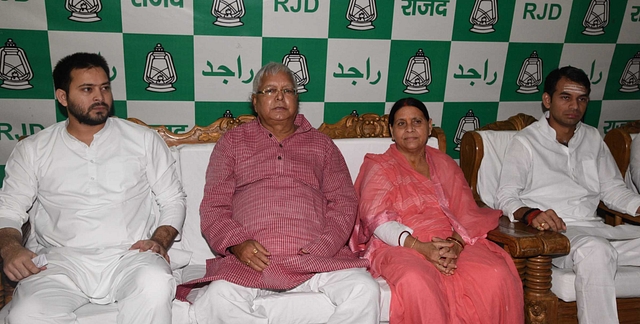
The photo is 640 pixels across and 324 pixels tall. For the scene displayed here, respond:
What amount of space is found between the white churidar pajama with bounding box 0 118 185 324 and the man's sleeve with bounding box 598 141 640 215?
229 cm

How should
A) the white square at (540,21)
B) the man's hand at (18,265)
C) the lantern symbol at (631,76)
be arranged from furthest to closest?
the lantern symbol at (631,76), the white square at (540,21), the man's hand at (18,265)

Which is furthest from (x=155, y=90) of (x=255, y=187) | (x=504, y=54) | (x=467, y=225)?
(x=504, y=54)

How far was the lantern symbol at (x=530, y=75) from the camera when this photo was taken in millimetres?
3506

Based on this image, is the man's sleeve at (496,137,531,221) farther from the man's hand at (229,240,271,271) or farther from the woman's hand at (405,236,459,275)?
the man's hand at (229,240,271,271)

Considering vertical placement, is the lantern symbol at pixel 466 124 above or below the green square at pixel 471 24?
below

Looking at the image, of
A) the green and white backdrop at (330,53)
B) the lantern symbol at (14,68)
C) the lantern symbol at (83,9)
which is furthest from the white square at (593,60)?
the lantern symbol at (14,68)

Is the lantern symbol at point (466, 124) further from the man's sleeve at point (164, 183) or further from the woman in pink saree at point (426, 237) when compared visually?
the man's sleeve at point (164, 183)

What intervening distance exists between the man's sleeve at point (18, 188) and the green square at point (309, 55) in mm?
1369

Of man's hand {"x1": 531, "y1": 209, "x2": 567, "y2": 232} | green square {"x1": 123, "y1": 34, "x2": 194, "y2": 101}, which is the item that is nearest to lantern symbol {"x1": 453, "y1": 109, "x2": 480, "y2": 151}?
man's hand {"x1": 531, "y1": 209, "x2": 567, "y2": 232}

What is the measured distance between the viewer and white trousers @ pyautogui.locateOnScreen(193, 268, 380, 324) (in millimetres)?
2199

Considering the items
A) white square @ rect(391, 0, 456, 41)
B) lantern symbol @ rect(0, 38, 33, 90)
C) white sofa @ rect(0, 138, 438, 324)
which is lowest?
white sofa @ rect(0, 138, 438, 324)

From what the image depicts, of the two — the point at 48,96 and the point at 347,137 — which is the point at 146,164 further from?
the point at 347,137

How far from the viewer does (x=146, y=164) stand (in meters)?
2.55

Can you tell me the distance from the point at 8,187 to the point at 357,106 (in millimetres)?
A: 1931
